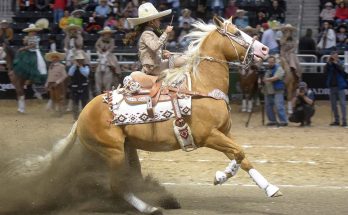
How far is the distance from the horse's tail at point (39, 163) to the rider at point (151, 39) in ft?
3.56

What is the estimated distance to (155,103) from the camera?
851 centimetres

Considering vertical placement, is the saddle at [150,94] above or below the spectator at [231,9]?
above

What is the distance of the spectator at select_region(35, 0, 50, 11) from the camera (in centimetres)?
2438

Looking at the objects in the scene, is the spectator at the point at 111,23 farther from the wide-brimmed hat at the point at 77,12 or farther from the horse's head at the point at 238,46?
the horse's head at the point at 238,46

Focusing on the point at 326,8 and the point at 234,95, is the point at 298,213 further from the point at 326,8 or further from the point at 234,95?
the point at 326,8

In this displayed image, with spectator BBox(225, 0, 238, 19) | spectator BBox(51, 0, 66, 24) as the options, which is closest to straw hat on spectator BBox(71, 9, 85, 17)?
spectator BBox(51, 0, 66, 24)

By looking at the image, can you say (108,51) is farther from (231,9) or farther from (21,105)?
(231,9)

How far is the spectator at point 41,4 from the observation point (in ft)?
80.0

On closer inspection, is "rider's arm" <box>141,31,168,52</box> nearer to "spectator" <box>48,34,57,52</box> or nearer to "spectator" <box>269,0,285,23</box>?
"spectator" <box>48,34,57,52</box>

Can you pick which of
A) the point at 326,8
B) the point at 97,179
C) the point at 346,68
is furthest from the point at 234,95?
the point at 97,179

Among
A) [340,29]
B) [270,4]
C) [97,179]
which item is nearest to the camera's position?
[97,179]

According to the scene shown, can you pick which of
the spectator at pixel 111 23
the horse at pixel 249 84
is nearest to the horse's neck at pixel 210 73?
the horse at pixel 249 84

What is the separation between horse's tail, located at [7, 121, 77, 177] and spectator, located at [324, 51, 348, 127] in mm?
9554

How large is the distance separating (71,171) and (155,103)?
4.27 ft
